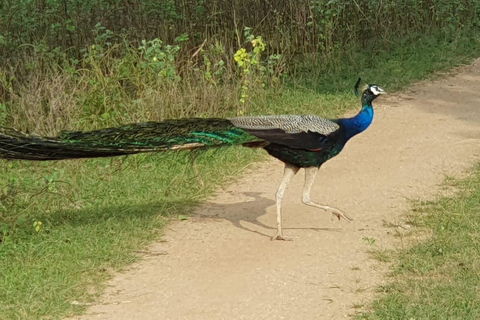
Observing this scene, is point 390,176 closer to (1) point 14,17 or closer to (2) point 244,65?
(2) point 244,65

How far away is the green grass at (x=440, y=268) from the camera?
490cm

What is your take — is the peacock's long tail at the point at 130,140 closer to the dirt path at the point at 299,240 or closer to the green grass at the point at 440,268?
the dirt path at the point at 299,240

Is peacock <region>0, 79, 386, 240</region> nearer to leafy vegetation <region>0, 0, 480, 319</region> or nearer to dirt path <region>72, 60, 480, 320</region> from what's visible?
dirt path <region>72, 60, 480, 320</region>

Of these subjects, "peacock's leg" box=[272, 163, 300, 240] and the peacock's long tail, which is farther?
"peacock's leg" box=[272, 163, 300, 240]

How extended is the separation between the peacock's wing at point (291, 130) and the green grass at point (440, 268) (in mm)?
939

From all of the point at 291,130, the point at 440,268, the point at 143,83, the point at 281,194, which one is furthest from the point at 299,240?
the point at 143,83

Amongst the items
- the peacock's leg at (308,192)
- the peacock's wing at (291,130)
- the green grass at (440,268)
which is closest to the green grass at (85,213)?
the green grass at (440,268)

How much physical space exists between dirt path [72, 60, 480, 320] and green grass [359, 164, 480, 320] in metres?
0.16

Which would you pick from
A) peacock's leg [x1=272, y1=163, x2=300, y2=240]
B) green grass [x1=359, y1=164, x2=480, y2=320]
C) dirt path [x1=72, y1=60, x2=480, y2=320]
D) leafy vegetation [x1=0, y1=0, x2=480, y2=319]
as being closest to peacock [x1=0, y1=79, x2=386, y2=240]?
peacock's leg [x1=272, y1=163, x2=300, y2=240]

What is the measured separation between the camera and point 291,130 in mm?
5949

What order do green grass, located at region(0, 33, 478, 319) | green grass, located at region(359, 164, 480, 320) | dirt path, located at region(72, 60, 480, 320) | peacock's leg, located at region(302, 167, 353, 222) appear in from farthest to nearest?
peacock's leg, located at region(302, 167, 353, 222), green grass, located at region(0, 33, 478, 319), dirt path, located at region(72, 60, 480, 320), green grass, located at region(359, 164, 480, 320)

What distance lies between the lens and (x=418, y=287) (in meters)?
5.17

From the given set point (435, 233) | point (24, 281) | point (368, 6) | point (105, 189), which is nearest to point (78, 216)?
point (105, 189)

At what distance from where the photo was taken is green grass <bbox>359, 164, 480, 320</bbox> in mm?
4902
